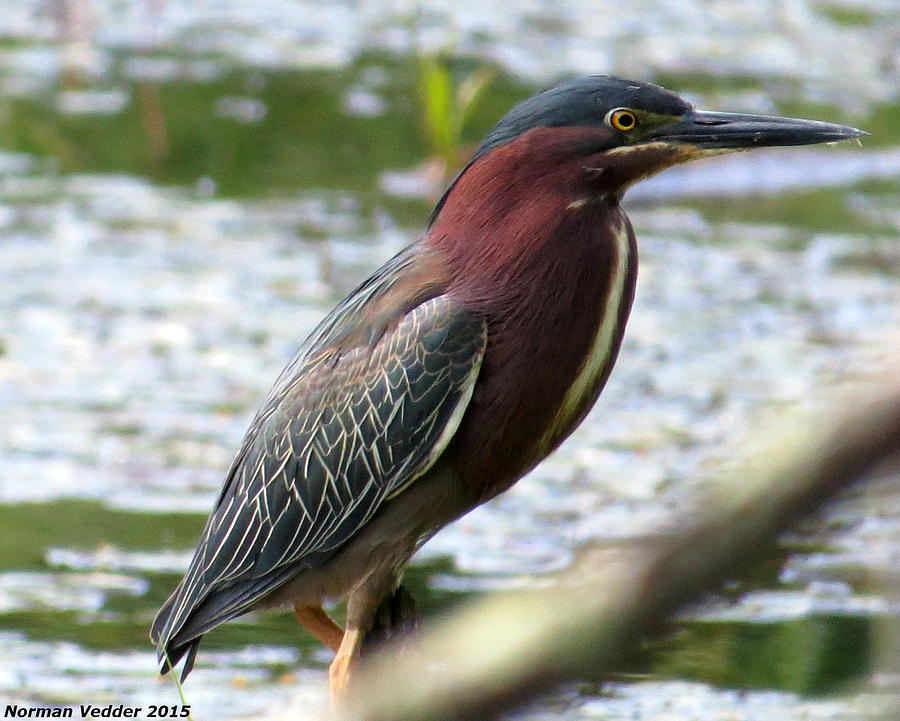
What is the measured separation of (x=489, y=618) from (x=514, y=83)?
885 centimetres

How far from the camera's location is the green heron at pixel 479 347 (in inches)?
124

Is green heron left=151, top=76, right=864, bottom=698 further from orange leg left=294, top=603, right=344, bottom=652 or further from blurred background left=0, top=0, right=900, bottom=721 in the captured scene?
blurred background left=0, top=0, right=900, bottom=721

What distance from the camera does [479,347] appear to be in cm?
317

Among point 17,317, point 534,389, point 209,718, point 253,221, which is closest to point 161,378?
point 17,317

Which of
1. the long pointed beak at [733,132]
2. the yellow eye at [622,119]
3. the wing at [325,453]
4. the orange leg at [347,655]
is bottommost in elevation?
the orange leg at [347,655]

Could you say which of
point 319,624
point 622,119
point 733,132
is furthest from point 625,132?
point 319,624

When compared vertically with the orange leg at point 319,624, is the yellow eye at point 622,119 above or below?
above

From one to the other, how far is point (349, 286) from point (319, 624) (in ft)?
10.7

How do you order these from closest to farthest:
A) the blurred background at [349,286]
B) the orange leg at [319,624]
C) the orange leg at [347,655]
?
the orange leg at [347,655], the orange leg at [319,624], the blurred background at [349,286]

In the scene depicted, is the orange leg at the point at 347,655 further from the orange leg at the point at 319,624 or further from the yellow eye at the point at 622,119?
the yellow eye at the point at 622,119

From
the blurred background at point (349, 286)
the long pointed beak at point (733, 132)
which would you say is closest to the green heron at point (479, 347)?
the long pointed beak at point (733, 132)

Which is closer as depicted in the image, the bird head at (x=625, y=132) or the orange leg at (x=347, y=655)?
the orange leg at (x=347, y=655)

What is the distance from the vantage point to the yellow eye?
10.4 ft

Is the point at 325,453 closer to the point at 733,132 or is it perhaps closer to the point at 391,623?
the point at 391,623
